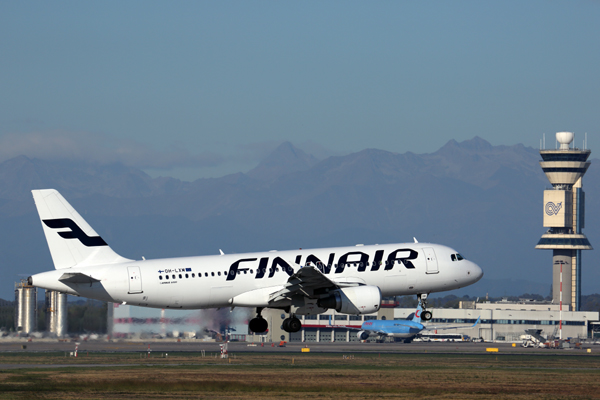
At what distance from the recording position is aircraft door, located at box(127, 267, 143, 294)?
54.4m

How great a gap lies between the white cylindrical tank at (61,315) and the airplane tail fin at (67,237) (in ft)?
87.4

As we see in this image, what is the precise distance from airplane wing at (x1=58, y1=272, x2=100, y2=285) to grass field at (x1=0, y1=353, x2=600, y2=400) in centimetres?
608

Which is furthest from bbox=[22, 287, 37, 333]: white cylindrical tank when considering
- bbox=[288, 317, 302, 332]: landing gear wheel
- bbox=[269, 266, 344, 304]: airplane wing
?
bbox=[269, 266, 344, 304]: airplane wing

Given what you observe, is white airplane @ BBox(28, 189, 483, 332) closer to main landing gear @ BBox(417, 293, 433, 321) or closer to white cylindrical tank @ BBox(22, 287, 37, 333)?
main landing gear @ BBox(417, 293, 433, 321)

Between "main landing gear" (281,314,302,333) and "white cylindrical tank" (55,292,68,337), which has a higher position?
"main landing gear" (281,314,302,333)

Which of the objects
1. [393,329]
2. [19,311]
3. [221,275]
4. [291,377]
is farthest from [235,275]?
[393,329]

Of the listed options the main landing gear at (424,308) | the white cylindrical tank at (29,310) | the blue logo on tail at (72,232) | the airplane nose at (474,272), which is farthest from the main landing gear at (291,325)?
the white cylindrical tank at (29,310)

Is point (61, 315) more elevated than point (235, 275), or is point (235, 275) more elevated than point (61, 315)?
point (235, 275)

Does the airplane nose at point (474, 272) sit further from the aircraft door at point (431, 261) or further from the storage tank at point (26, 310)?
the storage tank at point (26, 310)

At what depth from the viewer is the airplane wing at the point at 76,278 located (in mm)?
53125

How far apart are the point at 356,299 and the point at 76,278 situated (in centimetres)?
1670

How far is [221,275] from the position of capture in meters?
55.1

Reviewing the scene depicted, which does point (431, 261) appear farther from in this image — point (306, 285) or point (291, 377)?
point (291, 377)

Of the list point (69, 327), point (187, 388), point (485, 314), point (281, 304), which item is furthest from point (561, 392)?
point (485, 314)
